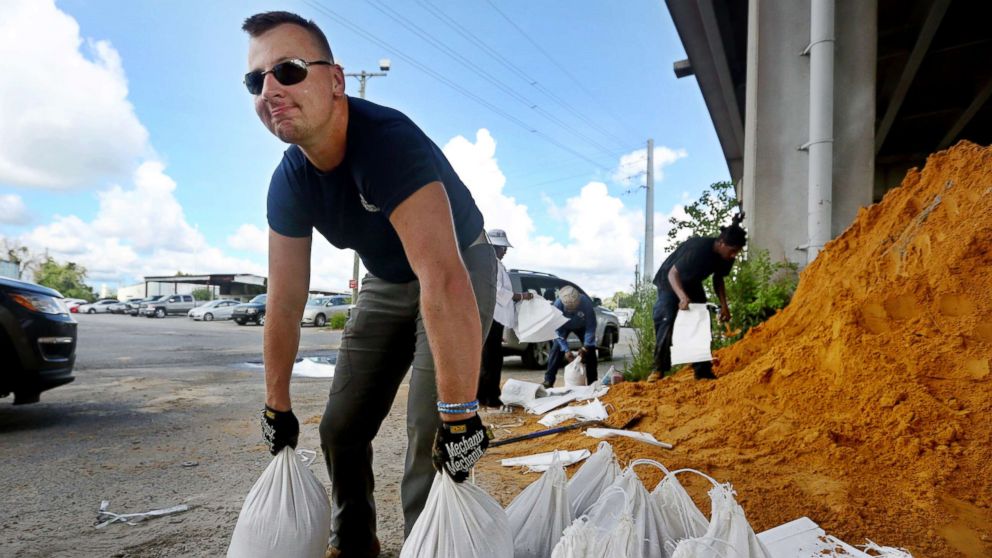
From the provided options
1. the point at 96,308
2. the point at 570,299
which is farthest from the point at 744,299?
the point at 96,308

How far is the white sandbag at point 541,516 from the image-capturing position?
5.16 ft

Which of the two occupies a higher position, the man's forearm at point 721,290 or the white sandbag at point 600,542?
the man's forearm at point 721,290

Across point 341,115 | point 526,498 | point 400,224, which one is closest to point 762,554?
point 526,498

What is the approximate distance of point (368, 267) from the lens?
6.48 feet

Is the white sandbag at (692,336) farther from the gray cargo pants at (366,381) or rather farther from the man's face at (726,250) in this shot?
the gray cargo pants at (366,381)

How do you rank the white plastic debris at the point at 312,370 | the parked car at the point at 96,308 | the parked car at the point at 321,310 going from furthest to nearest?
the parked car at the point at 96,308, the parked car at the point at 321,310, the white plastic debris at the point at 312,370

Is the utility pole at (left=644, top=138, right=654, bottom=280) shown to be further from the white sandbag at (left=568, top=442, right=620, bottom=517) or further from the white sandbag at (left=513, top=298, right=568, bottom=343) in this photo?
the white sandbag at (left=568, top=442, right=620, bottom=517)

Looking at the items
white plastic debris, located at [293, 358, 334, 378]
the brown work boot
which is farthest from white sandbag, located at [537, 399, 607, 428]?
white plastic debris, located at [293, 358, 334, 378]

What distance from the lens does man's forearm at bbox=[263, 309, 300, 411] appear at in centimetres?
179

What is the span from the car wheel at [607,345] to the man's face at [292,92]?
9743mm

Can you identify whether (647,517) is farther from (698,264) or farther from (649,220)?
(649,220)

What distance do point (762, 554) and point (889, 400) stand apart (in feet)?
6.18

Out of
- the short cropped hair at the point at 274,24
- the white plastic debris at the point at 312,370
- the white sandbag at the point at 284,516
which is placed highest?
the short cropped hair at the point at 274,24

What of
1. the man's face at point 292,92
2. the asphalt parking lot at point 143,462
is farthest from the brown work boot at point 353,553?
the man's face at point 292,92
